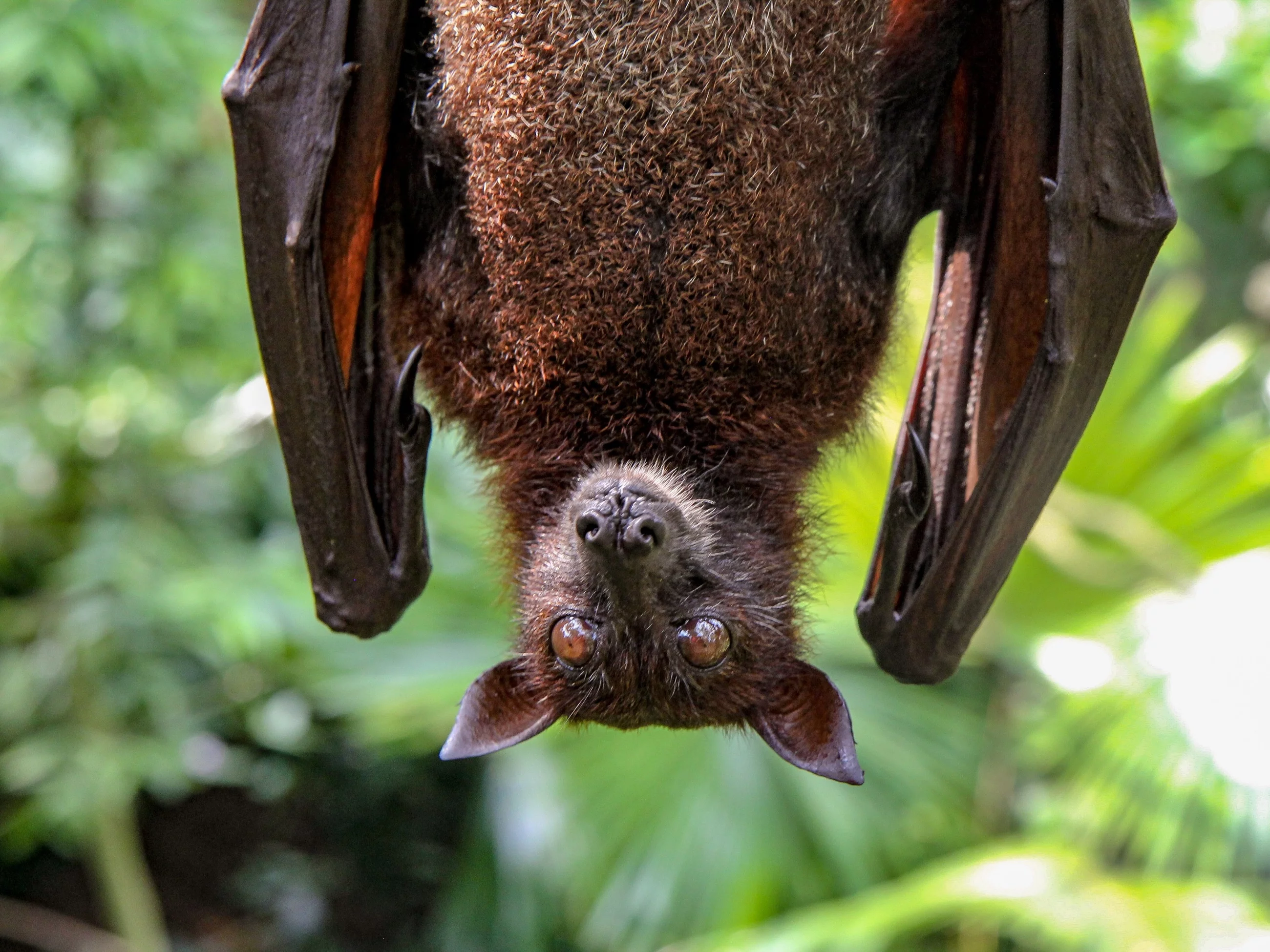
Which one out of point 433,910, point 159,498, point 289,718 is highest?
point 159,498

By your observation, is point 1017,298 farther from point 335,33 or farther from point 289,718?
point 289,718

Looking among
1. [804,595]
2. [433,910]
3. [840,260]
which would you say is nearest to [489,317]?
[840,260]

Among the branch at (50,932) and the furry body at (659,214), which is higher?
the furry body at (659,214)

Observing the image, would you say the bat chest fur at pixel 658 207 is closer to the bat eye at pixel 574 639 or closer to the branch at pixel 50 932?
the bat eye at pixel 574 639

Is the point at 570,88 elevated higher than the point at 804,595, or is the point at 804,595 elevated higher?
the point at 570,88

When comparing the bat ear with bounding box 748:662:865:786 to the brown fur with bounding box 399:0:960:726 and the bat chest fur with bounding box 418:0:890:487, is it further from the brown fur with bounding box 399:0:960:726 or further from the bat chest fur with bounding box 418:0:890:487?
the bat chest fur with bounding box 418:0:890:487

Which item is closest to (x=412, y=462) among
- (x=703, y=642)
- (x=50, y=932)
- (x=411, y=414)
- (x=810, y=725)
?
(x=411, y=414)

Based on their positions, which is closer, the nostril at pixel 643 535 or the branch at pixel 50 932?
the nostril at pixel 643 535

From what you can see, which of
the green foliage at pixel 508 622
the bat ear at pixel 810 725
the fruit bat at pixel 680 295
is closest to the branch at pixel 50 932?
the green foliage at pixel 508 622
